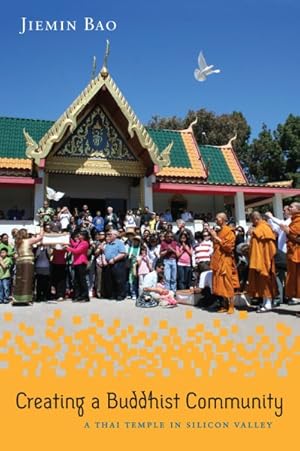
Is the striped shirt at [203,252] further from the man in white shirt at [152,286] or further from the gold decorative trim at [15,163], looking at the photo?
the gold decorative trim at [15,163]

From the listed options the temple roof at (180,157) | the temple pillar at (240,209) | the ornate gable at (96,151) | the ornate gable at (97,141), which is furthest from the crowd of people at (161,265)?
the temple roof at (180,157)

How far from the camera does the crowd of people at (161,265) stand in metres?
6.78

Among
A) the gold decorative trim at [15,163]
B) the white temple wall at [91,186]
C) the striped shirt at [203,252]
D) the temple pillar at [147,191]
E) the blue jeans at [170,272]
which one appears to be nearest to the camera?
the striped shirt at [203,252]

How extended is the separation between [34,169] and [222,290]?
7.86 meters

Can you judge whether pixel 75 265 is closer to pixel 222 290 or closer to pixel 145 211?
pixel 222 290

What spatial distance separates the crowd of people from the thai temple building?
3.72 meters

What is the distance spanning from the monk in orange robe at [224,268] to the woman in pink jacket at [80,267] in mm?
2571

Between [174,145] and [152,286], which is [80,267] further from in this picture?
[174,145]

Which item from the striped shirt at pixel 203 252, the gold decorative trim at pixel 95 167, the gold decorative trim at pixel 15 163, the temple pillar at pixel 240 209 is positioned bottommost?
the striped shirt at pixel 203 252

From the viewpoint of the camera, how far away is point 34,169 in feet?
41.7

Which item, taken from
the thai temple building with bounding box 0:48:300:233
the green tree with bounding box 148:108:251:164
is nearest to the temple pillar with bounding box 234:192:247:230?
the thai temple building with bounding box 0:48:300:233

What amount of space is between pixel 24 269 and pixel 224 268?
350 cm

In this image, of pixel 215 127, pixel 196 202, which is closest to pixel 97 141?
pixel 196 202

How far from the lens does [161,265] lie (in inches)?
354
